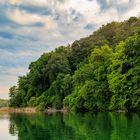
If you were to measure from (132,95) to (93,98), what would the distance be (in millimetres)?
8788

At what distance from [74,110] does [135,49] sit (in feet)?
54.4

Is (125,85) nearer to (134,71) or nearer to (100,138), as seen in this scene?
(134,71)

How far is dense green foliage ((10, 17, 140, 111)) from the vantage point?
187 feet

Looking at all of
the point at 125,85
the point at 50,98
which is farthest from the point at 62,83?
the point at 125,85

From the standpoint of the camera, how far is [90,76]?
222 feet

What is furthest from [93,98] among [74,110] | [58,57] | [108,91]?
[58,57]

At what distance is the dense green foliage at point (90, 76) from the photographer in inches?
2242

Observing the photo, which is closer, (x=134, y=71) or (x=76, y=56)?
(x=134, y=71)

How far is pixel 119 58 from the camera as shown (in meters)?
60.0

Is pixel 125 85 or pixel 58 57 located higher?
pixel 58 57

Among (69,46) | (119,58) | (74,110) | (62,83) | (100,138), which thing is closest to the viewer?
(100,138)

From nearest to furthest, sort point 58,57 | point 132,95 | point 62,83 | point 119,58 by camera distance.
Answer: point 132,95, point 119,58, point 62,83, point 58,57

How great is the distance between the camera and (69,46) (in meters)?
96.8

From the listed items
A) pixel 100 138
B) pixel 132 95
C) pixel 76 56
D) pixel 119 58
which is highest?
pixel 76 56
